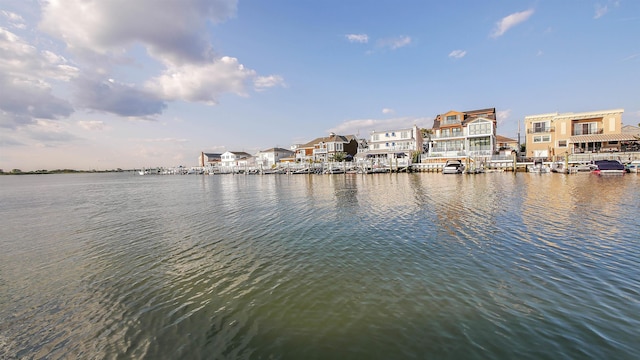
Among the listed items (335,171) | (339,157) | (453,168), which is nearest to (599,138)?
(453,168)

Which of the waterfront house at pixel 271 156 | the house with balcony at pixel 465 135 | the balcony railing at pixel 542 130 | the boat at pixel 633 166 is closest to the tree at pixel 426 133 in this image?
the house with balcony at pixel 465 135

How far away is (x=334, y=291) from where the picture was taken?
7672 millimetres

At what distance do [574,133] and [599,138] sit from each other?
444 centimetres

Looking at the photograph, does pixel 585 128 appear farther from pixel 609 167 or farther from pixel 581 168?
pixel 609 167

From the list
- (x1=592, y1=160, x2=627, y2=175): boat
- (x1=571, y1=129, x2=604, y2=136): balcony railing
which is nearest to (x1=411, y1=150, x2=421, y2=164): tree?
(x1=571, y1=129, x2=604, y2=136): balcony railing

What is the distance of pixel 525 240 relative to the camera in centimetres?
1133

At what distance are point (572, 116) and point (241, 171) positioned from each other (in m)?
97.0

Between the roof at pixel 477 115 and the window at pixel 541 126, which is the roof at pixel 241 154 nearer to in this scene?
the roof at pixel 477 115

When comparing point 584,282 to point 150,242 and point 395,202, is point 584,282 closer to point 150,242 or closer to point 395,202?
point 395,202

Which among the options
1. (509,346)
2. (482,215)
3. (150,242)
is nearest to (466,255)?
(509,346)

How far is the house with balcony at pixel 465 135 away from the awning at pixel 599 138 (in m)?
13.7

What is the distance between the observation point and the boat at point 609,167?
41.5m

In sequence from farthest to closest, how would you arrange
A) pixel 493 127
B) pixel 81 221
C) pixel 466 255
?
pixel 493 127 < pixel 81 221 < pixel 466 255

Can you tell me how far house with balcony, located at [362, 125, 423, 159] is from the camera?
73.8 m
